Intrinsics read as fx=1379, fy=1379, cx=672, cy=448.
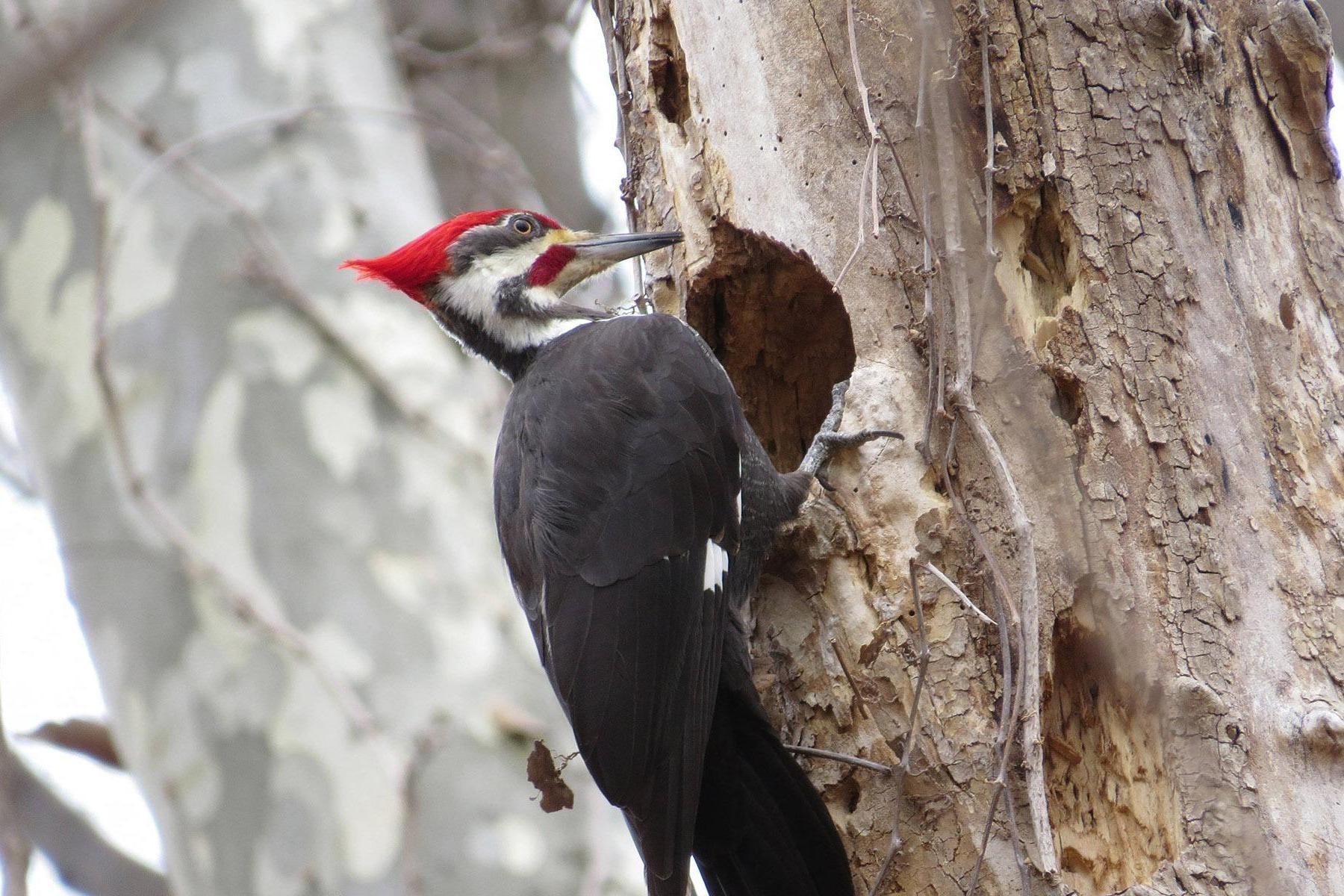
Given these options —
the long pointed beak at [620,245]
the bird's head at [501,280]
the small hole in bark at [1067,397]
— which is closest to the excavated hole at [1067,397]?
the small hole in bark at [1067,397]

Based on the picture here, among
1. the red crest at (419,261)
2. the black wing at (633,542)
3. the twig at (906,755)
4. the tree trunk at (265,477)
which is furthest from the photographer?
the red crest at (419,261)

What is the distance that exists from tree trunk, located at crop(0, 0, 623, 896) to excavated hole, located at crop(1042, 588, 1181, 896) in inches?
47.3

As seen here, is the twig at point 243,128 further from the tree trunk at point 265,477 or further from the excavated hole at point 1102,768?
the excavated hole at point 1102,768

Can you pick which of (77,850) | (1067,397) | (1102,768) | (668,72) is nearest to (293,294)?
(668,72)

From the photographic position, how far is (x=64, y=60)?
970mm

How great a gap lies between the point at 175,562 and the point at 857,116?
1.71 meters

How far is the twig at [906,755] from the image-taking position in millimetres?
2170

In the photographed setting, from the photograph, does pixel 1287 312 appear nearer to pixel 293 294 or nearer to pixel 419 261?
pixel 419 261

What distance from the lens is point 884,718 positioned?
2.28m

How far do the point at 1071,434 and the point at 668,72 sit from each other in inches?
46.9

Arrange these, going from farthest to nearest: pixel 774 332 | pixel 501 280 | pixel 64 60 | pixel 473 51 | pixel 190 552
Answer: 1. pixel 473 51
2. pixel 501 280
3. pixel 774 332
4. pixel 190 552
5. pixel 64 60

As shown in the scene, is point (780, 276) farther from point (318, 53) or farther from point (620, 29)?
point (318, 53)

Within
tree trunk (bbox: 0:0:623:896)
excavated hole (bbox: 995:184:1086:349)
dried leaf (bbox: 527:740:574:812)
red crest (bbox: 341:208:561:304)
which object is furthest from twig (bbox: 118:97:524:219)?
excavated hole (bbox: 995:184:1086:349)

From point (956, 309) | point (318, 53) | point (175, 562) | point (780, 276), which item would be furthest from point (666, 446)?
point (318, 53)
